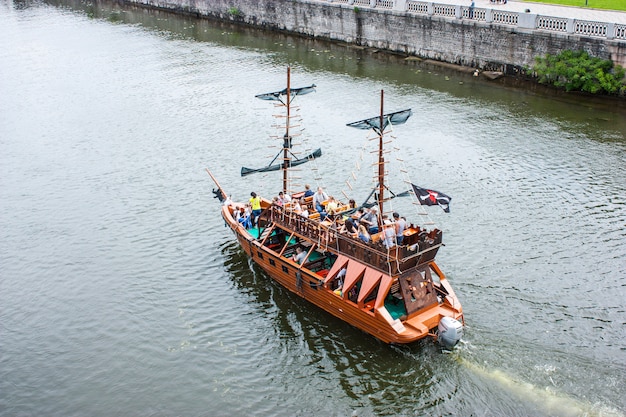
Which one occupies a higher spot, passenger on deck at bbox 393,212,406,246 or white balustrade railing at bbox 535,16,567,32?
white balustrade railing at bbox 535,16,567,32

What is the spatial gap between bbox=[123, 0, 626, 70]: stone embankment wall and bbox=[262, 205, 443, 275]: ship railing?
28.7m

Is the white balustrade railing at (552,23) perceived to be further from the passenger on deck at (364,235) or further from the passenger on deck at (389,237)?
the passenger on deck at (389,237)

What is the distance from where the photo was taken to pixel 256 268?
100ft

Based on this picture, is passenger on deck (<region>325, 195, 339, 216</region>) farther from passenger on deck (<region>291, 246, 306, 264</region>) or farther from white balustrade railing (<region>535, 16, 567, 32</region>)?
white balustrade railing (<region>535, 16, 567, 32</region>)

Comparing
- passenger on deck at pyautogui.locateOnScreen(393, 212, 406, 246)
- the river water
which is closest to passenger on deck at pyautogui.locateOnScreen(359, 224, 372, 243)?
passenger on deck at pyautogui.locateOnScreen(393, 212, 406, 246)

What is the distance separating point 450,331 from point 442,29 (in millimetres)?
37681

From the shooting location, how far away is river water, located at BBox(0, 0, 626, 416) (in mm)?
23344

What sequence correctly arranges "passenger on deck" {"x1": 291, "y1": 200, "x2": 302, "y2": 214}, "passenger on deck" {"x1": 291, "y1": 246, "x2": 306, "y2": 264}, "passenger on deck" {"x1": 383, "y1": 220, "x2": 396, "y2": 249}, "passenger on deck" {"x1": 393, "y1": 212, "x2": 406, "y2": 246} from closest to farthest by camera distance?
"passenger on deck" {"x1": 383, "y1": 220, "x2": 396, "y2": 249}
"passenger on deck" {"x1": 393, "y1": 212, "x2": 406, "y2": 246}
"passenger on deck" {"x1": 291, "y1": 246, "x2": 306, "y2": 264}
"passenger on deck" {"x1": 291, "y1": 200, "x2": 302, "y2": 214}

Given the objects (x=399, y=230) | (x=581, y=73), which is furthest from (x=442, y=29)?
(x=399, y=230)

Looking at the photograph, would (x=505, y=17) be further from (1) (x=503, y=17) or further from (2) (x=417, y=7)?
(2) (x=417, y=7)

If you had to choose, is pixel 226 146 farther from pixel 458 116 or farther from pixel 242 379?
pixel 242 379

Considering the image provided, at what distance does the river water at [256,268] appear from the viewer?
23.3 metres

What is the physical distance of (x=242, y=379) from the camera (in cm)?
2391

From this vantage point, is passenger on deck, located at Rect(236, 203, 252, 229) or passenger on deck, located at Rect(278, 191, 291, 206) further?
passenger on deck, located at Rect(236, 203, 252, 229)
